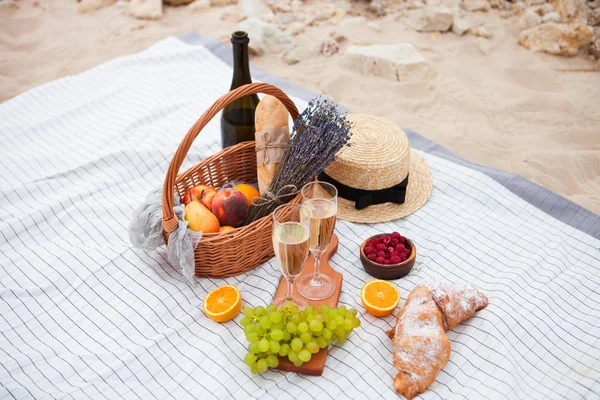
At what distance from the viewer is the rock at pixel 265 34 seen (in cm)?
434

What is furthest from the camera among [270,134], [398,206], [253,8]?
[253,8]

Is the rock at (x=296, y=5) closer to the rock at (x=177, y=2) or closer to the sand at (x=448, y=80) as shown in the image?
the sand at (x=448, y=80)

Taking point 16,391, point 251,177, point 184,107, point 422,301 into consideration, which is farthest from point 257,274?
point 184,107

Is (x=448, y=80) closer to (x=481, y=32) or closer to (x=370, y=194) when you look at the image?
(x=481, y=32)

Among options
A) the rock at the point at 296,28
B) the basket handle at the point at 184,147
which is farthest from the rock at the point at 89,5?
the basket handle at the point at 184,147

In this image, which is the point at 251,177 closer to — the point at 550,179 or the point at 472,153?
the point at 472,153

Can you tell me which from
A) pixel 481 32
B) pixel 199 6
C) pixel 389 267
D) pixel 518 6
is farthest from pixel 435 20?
pixel 389 267

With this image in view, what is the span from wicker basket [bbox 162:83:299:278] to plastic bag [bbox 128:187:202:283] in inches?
1.3

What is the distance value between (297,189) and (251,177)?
42cm

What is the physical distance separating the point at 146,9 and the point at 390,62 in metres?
2.40

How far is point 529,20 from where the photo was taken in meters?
4.37

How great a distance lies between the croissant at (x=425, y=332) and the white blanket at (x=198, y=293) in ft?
0.26

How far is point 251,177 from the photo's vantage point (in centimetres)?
242

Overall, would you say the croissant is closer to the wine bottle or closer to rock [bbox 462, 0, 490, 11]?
the wine bottle
